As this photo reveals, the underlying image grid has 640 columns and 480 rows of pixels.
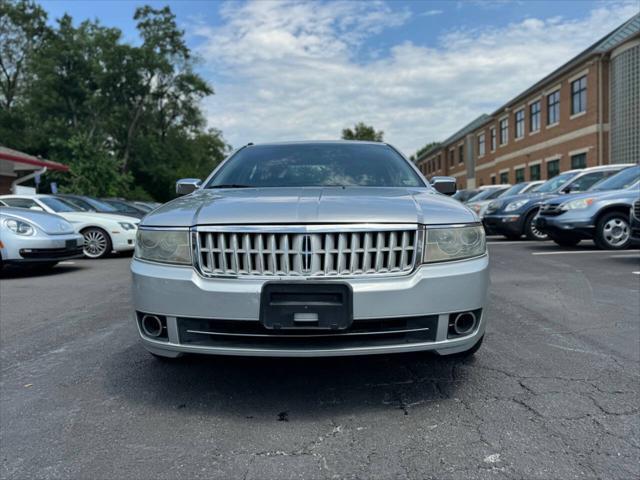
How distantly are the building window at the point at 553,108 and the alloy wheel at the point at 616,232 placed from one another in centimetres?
1918

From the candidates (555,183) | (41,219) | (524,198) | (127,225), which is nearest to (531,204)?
(524,198)

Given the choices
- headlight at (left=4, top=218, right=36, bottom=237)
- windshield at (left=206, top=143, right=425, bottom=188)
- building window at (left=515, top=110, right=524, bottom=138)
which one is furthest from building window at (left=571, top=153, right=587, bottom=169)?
headlight at (left=4, top=218, right=36, bottom=237)

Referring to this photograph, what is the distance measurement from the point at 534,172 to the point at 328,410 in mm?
30305

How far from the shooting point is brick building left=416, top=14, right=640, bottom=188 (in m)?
21.1

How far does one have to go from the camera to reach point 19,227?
7.70 meters

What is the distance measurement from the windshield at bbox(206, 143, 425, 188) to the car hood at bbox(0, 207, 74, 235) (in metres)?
4.74

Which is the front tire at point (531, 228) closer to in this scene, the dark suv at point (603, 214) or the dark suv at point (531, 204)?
the dark suv at point (531, 204)

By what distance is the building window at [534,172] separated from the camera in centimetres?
2956

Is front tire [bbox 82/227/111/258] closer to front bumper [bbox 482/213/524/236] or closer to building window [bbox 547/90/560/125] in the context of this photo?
front bumper [bbox 482/213/524/236]

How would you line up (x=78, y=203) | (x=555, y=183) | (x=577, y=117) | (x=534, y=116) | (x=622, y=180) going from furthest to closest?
(x=534, y=116)
(x=577, y=117)
(x=555, y=183)
(x=78, y=203)
(x=622, y=180)

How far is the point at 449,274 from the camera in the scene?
2.70m

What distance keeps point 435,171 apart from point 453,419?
6057 cm

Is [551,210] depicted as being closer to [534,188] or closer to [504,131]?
[534,188]

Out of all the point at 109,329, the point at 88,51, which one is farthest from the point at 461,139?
the point at 109,329
